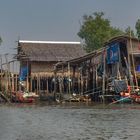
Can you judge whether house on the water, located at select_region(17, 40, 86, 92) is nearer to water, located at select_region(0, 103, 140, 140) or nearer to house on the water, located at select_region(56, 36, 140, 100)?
house on the water, located at select_region(56, 36, 140, 100)

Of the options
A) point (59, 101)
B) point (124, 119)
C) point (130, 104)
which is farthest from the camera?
point (59, 101)

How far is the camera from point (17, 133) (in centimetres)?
2061

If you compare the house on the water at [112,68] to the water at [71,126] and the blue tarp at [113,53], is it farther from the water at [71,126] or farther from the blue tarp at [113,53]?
the water at [71,126]

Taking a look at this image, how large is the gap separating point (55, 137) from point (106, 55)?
24138 millimetres

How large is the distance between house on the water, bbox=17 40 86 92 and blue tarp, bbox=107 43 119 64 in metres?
9.21

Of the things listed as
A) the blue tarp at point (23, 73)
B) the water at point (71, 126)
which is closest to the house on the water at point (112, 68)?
the blue tarp at point (23, 73)

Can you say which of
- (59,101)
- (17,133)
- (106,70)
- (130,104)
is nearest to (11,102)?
(59,101)

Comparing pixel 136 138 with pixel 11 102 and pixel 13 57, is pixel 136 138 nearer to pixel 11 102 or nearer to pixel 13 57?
pixel 11 102

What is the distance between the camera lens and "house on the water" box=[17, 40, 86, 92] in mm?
51750

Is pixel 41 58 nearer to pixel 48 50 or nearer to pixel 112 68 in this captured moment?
pixel 48 50

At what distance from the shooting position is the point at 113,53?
4219 cm

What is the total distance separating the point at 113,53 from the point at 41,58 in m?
12.0

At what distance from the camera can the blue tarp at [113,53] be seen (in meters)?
41.5

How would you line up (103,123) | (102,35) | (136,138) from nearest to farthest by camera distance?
(136,138)
(103,123)
(102,35)
